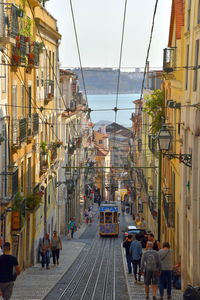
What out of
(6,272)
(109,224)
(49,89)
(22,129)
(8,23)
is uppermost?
(8,23)

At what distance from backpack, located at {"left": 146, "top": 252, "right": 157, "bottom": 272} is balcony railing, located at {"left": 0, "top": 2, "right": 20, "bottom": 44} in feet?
27.7

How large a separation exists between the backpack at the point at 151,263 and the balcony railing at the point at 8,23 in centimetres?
844

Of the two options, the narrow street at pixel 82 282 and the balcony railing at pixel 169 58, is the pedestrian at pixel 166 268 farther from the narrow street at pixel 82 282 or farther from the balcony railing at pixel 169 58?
the balcony railing at pixel 169 58

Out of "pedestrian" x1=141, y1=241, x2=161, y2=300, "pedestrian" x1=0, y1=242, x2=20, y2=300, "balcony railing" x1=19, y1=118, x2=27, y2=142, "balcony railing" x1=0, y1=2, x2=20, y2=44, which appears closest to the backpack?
"pedestrian" x1=141, y1=241, x2=161, y2=300

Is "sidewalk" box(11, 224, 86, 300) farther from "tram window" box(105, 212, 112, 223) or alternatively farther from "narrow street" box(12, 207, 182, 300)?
"tram window" box(105, 212, 112, 223)

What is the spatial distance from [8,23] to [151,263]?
955 cm

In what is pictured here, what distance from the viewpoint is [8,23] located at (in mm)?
23062

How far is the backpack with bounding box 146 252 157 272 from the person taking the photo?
17.1 m

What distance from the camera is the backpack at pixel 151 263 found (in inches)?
673

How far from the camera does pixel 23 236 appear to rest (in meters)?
31.1

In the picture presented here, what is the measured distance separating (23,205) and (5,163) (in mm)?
3514

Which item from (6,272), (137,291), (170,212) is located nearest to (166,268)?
(137,291)

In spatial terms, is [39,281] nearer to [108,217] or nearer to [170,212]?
[170,212]

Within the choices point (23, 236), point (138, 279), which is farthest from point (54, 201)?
point (138, 279)
